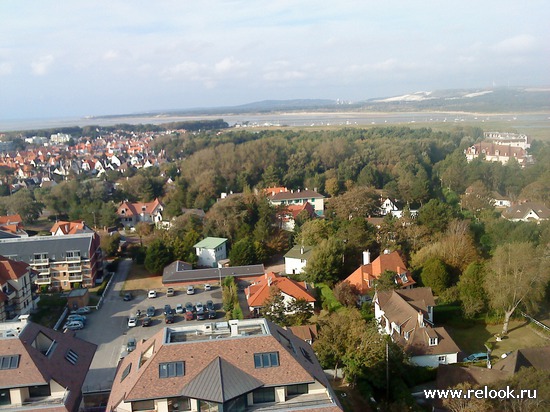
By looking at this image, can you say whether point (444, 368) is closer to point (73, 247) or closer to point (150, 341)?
point (150, 341)

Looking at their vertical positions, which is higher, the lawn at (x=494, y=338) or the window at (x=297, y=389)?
the window at (x=297, y=389)

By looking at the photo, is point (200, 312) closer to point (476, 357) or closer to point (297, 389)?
point (476, 357)

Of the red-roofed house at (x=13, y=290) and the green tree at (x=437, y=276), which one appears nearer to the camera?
the red-roofed house at (x=13, y=290)

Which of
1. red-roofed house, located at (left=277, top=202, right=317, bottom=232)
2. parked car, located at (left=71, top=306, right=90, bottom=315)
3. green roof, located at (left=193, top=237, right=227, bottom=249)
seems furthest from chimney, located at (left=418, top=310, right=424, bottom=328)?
red-roofed house, located at (left=277, top=202, right=317, bottom=232)

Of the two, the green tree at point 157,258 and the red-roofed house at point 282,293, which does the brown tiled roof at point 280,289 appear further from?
the green tree at point 157,258

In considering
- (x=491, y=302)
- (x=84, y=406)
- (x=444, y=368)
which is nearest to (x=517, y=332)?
(x=491, y=302)

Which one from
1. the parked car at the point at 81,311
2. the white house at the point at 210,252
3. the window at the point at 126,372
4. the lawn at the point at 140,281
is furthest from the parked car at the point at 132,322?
the window at the point at 126,372
